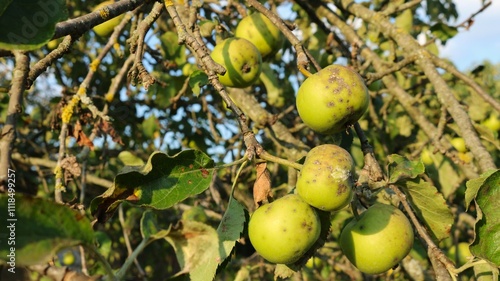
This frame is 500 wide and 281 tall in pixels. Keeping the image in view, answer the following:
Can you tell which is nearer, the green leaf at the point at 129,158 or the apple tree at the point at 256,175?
the apple tree at the point at 256,175

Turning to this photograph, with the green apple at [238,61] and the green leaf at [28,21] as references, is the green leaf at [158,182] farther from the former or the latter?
the green apple at [238,61]

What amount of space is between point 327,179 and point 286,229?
18cm

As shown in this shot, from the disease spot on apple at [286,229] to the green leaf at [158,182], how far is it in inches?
7.5

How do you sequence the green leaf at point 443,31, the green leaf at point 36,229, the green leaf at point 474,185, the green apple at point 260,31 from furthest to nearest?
the green leaf at point 443,31
the green apple at point 260,31
the green leaf at point 474,185
the green leaf at point 36,229

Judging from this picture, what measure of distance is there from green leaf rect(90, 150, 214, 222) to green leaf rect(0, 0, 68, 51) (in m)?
0.39

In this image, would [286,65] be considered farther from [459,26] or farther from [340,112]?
[340,112]

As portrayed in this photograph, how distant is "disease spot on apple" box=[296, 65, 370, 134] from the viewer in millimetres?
1310

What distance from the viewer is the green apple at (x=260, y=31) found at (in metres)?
2.07

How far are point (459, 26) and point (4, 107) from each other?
2.66 m

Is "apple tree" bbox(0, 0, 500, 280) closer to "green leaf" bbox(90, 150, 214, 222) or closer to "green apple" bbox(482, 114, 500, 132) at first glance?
"green leaf" bbox(90, 150, 214, 222)

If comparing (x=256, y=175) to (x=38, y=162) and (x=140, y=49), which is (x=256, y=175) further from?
(x=38, y=162)

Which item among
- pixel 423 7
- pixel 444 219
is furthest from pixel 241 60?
pixel 423 7

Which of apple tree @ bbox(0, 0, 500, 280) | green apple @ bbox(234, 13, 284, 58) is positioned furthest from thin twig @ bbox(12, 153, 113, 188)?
green apple @ bbox(234, 13, 284, 58)

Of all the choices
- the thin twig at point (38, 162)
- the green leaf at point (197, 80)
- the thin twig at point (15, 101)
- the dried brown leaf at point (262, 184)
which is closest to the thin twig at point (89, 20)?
the thin twig at point (15, 101)
